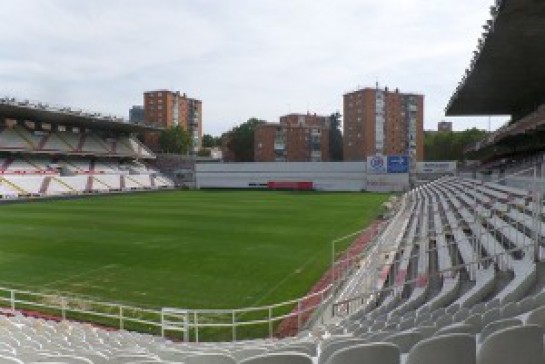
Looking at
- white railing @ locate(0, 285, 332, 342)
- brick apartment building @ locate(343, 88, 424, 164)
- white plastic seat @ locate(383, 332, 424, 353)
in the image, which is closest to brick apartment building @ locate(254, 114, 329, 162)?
brick apartment building @ locate(343, 88, 424, 164)

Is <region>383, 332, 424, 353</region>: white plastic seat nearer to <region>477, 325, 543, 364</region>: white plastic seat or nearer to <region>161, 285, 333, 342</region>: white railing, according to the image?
<region>477, 325, 543, 364</region>: white plastic seat

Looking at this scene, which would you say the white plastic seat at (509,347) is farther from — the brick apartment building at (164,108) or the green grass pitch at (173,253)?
the brick apartment building at (164,108)

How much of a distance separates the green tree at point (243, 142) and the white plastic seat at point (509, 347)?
94249 mm

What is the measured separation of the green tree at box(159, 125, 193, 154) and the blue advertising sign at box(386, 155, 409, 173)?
4631 centimetres

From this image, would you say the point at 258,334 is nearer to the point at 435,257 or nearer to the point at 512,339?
the point at 435,257

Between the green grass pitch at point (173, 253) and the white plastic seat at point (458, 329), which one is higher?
the white plastic seat at point (458, 329)

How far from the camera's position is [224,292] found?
14.2 m

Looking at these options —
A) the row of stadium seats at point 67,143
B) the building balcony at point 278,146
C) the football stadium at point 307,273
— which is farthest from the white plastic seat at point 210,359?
the building balcony at point 278,146

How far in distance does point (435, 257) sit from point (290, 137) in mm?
80743

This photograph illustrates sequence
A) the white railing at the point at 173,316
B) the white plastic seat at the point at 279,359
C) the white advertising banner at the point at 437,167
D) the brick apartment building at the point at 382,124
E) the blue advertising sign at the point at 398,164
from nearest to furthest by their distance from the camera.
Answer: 1. the white plastic seat at the point at 279,359
2. the white railing at the point at 173,316
3. the blue advertising sign at the point at 398,164
4. the white advertising banner at the point at 437,167
5. the brick apartment building at the point at 382,124

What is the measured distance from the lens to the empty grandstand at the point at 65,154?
169ft

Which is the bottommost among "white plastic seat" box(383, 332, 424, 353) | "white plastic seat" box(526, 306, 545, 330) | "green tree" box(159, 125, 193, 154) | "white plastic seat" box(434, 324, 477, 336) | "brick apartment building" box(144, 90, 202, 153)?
"white plastic seat" box(383, 332, 424, 353)

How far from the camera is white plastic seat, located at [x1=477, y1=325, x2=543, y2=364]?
110 inches

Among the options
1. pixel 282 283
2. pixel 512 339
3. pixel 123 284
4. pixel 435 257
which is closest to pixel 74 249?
pixel 123 284
